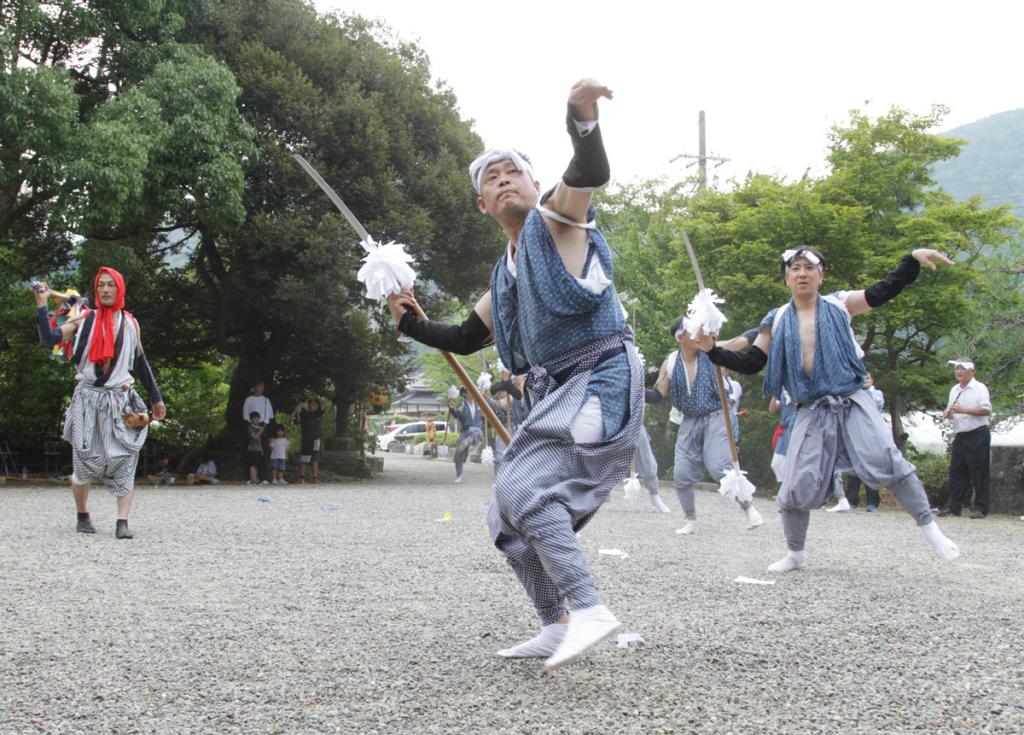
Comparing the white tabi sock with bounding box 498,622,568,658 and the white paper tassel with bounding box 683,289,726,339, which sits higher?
the white paper tassel with bounding box 683,289,726,339

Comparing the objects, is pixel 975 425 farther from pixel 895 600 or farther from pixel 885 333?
pixel 895 600

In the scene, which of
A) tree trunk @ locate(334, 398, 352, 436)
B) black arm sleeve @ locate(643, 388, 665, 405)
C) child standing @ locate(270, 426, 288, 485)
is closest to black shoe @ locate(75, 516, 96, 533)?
black arm sleeve @ locate(643, 388, 665, 405)

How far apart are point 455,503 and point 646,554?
6437 millimetres

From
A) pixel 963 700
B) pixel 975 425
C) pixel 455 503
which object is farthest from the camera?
pixel 455 503

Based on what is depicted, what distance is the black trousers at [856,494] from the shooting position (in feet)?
43.2

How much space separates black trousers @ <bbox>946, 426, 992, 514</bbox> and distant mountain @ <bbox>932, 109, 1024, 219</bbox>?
346ft

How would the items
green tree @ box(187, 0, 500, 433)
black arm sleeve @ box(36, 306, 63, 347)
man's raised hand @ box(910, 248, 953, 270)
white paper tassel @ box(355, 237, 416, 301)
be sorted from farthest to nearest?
Result: green tree @ box(187, 0, 500, 433)
black arm sleeve @ box(36, 306, 63, 347)
man's raised hand @ box(910, 248, 953, 270)
white paper tassel @ box(355, 237, 416, 301)

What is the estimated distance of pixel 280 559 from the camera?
21.4 ft

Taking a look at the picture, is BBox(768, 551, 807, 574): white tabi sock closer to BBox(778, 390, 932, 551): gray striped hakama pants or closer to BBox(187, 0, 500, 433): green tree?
BBox(778, 390, 932, 551): gray striped hakama pants

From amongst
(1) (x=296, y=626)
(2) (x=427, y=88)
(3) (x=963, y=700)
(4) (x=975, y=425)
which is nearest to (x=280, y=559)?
(1) (x=296, y=626)

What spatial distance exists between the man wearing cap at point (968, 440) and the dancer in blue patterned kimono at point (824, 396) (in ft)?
20.6

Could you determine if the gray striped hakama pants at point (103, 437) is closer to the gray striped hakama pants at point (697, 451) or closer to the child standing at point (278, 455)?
the gray striped hakama pants at point (697, 451)

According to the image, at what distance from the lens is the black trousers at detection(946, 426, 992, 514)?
11648 mm

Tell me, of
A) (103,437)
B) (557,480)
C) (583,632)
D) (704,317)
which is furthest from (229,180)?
(583,632)
